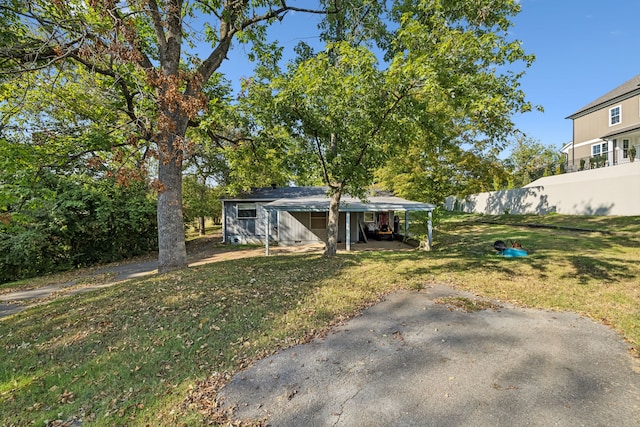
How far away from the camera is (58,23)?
13.4 feet

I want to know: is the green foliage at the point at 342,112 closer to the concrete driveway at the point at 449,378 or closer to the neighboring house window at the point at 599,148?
the concrete driveway at the point at 449,378

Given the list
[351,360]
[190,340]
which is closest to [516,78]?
[351,360]

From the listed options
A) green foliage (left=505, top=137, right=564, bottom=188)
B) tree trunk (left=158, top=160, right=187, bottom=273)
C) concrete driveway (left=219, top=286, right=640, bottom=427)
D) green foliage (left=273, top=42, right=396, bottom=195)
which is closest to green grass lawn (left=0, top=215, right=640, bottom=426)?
concrete driveway (left=219, top=286, right=640, bottom=427)

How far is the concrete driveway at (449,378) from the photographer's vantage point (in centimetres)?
266

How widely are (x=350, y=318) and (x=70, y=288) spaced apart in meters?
8.93

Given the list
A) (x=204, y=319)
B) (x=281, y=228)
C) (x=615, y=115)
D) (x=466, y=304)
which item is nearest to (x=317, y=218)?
(x=281, y=228)

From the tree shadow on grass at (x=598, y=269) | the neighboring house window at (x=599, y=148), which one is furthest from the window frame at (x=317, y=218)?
the neighboring house window at (x=599, y=148)

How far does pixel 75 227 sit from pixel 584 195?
2705 cm

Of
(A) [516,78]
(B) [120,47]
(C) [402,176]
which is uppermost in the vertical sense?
(A) [516,78]

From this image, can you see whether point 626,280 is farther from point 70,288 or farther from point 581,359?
point 70,288

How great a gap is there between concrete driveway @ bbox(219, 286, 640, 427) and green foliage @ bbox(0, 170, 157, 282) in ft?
35.4

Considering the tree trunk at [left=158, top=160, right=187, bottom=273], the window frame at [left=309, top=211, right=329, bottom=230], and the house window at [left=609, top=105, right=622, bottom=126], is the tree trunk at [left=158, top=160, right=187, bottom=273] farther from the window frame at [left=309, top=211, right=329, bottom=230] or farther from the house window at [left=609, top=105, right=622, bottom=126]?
the house window at [left=609, top=105, right=622, bottom=126]

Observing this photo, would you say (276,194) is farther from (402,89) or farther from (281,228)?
(402,89)

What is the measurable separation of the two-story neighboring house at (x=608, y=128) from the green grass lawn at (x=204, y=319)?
14.0 m
